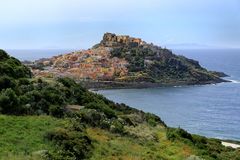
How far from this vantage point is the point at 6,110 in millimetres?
27891

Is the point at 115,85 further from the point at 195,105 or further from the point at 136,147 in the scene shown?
the point at 136,147

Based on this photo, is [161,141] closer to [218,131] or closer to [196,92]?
[218,131]

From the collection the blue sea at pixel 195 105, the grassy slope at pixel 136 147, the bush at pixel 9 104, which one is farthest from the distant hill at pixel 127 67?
the bush at pixel 9 104

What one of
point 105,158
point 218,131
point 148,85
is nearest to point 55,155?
point 105,158

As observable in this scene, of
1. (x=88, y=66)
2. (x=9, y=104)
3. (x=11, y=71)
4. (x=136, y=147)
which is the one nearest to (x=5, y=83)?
(x=9, y=104)

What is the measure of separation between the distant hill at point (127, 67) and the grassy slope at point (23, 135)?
133 meters

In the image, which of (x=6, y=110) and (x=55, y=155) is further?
(x=6, y=110)

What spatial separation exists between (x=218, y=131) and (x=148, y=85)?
3088 inches

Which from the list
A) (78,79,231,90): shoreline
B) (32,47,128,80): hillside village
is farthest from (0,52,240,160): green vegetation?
(32,47,128,80): hillside village

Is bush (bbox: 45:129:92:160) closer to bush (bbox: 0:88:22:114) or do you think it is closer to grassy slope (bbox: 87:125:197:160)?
grassy slope (bbox: 87:125:197:160)

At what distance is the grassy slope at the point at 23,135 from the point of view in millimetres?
19006

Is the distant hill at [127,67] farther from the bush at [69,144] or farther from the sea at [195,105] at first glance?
the bush at [69,144]

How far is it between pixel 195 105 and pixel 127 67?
6171cm

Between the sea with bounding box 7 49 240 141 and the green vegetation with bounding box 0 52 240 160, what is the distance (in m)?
43.7
